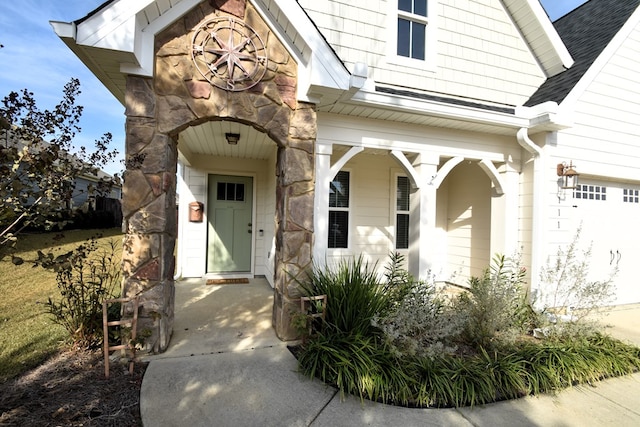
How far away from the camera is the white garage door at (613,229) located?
212 inches

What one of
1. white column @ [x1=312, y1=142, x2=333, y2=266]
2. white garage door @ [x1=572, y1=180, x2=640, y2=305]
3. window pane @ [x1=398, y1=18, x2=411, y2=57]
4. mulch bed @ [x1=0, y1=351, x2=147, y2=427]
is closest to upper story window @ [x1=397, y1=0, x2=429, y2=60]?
window pane @ [x1=398, y1=18, x2=411, y2=57]

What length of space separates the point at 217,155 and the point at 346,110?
3.31 metres

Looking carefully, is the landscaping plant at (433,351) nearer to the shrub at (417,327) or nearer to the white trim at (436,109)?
the shrub at (417,327)

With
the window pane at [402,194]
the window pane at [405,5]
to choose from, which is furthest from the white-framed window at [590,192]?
the window pane at [405,5]

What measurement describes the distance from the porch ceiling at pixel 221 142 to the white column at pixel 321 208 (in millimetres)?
1099

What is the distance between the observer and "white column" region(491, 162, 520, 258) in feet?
16.7

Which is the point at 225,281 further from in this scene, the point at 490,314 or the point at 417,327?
the point at 490,314

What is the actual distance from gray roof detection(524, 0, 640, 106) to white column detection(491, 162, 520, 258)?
1.22 m

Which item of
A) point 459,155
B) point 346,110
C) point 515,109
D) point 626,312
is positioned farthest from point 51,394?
point 626,312

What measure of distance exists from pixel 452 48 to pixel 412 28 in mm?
773

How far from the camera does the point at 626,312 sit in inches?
204

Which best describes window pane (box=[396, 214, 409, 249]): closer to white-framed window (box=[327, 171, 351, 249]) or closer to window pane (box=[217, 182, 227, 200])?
white-framed window (box=[327, 171, 351, 249])

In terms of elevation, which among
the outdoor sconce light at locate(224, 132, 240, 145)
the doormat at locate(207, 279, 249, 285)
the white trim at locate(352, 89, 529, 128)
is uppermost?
the white trim at locate(352, 89, 529, 128)

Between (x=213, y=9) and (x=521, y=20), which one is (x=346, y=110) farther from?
(x=521, y=20)
